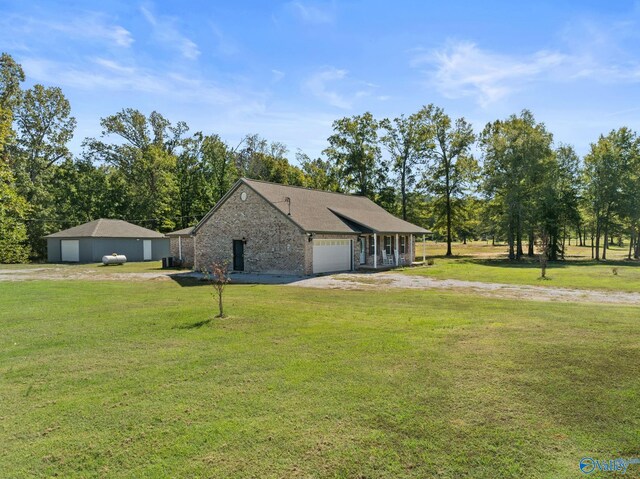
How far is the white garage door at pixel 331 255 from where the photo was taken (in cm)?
2394

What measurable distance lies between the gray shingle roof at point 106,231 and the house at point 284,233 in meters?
14.2

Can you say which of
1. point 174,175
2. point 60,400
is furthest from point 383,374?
point 174,175

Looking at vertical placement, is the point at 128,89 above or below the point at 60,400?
above

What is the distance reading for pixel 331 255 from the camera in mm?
25062

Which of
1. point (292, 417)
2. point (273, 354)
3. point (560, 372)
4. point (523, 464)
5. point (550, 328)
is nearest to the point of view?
point (523, 464)

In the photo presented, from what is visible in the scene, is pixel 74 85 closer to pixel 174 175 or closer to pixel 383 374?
pixel 383 374

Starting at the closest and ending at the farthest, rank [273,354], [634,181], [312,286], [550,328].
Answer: [273,354] < [550,328] < [312,286] < [634,181]

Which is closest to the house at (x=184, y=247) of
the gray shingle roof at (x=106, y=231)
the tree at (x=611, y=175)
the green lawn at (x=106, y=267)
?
the green lawn at (x=106, y=267)

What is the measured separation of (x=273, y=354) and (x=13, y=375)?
157 inches

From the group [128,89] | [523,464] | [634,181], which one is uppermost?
[128,89]

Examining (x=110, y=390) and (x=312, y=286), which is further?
(x=312, y=286)

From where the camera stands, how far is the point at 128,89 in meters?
19.7

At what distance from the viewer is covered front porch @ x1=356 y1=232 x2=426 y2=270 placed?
27.9m

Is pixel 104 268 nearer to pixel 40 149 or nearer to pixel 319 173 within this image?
pixel 40 149
